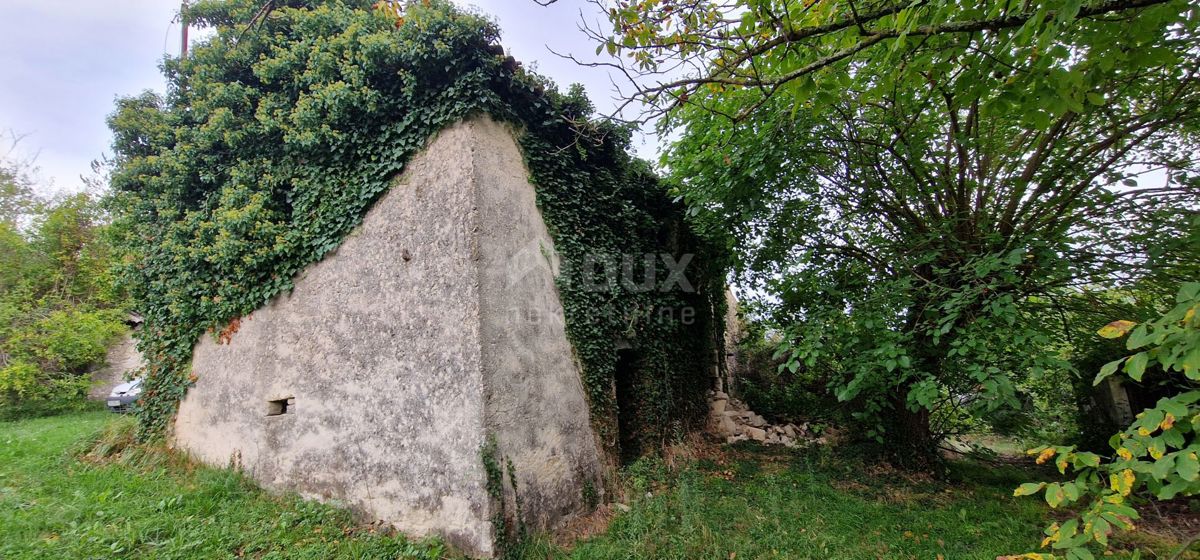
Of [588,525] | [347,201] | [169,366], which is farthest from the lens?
[169,366]

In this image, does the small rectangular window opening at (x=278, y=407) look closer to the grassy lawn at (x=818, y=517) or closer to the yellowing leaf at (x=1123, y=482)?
the grassy lawn at (x=818, y=517)

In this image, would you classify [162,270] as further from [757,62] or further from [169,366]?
[757,62]

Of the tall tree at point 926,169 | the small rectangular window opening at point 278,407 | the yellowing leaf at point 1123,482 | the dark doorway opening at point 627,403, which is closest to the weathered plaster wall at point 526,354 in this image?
the dark doorway opening at point 627,403

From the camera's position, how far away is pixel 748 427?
8.63 metres

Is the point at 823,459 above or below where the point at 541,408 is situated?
below

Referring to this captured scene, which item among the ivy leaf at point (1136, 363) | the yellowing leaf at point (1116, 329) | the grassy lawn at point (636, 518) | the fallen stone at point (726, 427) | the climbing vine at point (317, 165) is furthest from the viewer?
the fallen stone at point (726, 427)

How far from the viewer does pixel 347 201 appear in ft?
16.9

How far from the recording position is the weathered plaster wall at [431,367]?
434 cm

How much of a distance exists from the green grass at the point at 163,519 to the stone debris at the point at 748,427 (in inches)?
224

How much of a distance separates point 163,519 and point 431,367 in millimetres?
2765

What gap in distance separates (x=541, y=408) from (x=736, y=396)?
21.6ft

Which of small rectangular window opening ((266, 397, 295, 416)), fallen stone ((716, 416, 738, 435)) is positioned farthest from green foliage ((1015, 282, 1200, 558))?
fallen stone ((716, 416, 738, 435))

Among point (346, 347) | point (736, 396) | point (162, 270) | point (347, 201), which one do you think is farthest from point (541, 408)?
point (736, 396)

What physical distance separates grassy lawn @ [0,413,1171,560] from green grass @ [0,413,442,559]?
0.01 m
